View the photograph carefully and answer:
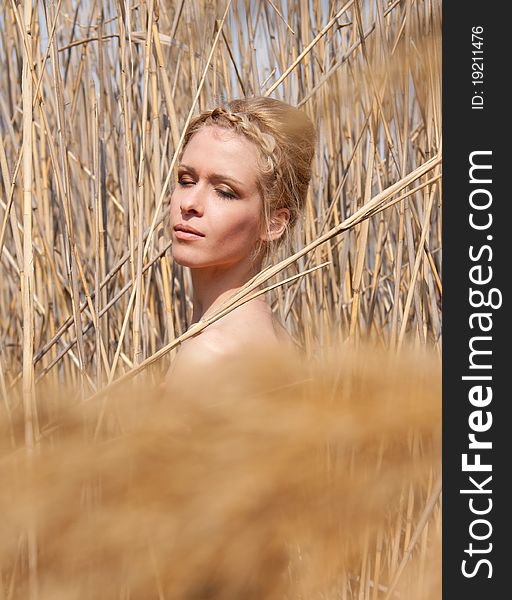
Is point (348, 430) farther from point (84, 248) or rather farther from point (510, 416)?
point (84, 248)

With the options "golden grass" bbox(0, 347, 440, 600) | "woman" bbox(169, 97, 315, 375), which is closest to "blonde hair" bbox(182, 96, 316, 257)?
"woman" bbox(169, 97, 315, 375)

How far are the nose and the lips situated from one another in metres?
0.02

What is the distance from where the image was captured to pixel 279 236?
3.14 feet

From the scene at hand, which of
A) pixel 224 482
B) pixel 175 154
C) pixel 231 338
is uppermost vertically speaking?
pixel 175 154

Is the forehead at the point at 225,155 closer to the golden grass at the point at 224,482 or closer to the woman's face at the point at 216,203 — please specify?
the woman's face at the point at 216,203

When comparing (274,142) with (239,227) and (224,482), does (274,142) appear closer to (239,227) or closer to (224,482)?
(239,227)

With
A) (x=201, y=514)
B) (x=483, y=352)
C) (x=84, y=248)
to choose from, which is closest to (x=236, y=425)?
(x=201, y=514)

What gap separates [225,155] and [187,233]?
4.0 inches

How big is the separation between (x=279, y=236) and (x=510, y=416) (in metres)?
0.37

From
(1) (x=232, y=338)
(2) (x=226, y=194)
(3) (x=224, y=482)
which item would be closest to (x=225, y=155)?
(2) (x=226, y=194)

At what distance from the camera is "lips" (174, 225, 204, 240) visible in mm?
873

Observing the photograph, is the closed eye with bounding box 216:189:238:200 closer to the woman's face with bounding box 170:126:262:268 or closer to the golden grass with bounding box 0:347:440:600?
the woman's face with bounding box 170:126:262:268

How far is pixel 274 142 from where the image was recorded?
0.93 meters

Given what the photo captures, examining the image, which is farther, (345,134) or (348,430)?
(345,134)
